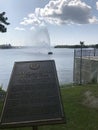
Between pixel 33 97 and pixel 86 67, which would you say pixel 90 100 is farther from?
pixel 86 67

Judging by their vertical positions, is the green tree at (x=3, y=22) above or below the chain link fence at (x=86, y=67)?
above

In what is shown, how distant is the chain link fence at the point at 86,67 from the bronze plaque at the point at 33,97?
588 inches

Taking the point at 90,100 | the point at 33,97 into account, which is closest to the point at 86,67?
the point at 90,100

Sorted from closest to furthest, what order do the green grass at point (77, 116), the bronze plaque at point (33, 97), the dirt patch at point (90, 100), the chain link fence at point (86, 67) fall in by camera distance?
the bronze plaque at point (33, 97)
the green grass at point (77, 116)
the dirt patch at point (90, 100)
the chain link fence at point (86, 67)

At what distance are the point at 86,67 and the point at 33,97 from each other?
1907cm

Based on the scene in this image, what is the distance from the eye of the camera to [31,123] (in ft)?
19.1

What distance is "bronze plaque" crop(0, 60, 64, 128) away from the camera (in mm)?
5895

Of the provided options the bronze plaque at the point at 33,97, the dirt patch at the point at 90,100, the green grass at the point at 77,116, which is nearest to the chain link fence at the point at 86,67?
the dirt patch at the point at 90,100

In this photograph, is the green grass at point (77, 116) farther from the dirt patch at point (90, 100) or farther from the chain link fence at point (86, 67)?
the chain link fence at point (86, 67)

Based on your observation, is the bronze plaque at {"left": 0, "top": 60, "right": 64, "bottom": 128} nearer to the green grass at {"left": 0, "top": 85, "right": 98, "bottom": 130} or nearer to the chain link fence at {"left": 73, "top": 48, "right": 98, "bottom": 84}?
the green grass at {"left": 0, "top": 85, "right": 98, "bottom": 130}

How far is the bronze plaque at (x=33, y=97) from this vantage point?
5.89 metres

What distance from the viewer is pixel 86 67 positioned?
25.0 metres

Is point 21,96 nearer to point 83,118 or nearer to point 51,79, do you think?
point 51,79

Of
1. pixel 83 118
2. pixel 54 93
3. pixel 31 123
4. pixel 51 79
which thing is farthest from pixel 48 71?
pixel 83 118
